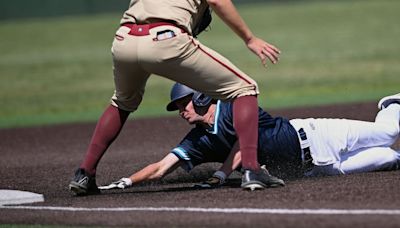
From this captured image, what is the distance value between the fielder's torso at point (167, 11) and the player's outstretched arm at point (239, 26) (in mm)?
228

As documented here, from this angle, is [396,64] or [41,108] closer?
[41,108]

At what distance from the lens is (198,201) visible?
6.05 meters

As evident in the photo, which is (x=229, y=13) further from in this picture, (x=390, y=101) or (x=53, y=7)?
(x=53, y=7)

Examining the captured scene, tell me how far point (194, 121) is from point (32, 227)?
165cm

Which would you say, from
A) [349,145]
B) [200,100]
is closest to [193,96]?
[200,100]

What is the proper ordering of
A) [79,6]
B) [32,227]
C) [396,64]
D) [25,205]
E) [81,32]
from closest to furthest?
[32,227]
[25,205]
[396,64]
[81,32]
[79,6]

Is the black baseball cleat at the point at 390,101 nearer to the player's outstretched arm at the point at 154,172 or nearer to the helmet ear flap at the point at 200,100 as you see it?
the helmet ear flap at the point at 200,100

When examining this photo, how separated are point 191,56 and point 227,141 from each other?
90cm

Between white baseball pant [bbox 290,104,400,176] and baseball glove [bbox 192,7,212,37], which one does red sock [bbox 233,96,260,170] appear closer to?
baseball glove [bbox 192,7,212,37]

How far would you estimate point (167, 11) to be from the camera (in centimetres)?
617

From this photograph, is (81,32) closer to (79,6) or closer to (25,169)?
(79,6)

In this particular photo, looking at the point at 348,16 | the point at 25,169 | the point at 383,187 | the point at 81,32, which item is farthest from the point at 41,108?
the point at 348,16

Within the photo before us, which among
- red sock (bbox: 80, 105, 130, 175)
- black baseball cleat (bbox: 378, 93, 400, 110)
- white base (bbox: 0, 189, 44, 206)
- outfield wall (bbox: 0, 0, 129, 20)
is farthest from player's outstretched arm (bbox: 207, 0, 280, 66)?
outfield wall (bbox: 0, 0, 129, 20)

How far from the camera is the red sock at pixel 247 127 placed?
20.4 ft
